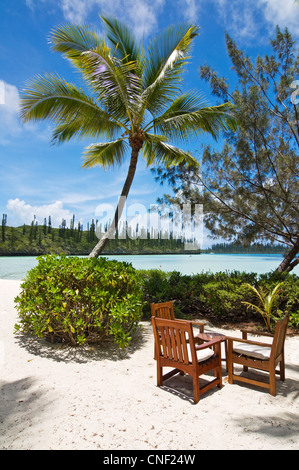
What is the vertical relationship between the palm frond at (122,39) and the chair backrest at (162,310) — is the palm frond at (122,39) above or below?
above

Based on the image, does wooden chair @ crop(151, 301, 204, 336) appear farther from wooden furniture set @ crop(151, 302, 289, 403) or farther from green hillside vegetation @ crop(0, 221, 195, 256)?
green hillside vegetation @ crop(0, 221, 195, 256)

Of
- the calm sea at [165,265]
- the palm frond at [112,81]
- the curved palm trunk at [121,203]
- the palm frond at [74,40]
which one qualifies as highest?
the palm frond at [74,40]

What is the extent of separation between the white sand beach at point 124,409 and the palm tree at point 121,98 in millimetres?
3126

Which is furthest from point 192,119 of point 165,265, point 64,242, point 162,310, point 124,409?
point 64,242

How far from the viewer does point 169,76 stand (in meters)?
7.82

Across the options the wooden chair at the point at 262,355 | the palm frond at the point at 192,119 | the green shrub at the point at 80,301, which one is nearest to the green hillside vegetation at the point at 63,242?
the palm frond at the point at 192,119

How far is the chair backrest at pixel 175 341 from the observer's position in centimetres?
321

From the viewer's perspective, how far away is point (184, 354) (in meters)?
3.28

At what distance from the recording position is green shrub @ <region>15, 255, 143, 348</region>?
4.48 m

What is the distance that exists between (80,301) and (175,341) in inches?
73.5

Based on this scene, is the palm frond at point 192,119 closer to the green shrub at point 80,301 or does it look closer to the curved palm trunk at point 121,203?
the curved palm trunk at point 121,203
